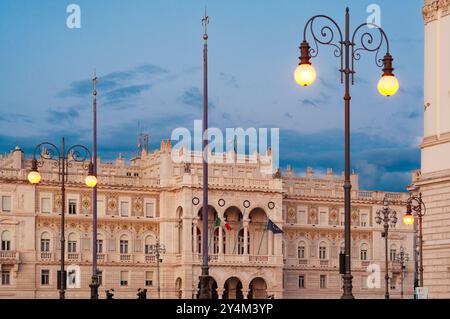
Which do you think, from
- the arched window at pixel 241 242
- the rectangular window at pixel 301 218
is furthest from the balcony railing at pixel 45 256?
the rectangular window at pixel 301 218

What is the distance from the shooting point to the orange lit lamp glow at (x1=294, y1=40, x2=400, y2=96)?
20.8 m

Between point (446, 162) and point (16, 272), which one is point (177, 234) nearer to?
point (16, 272)

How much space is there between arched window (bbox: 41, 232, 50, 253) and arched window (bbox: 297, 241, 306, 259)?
2274 cm

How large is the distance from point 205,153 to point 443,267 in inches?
661

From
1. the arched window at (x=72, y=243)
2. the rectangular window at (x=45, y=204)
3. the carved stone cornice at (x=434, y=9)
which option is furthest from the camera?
the arched window at (x=72, y=243)

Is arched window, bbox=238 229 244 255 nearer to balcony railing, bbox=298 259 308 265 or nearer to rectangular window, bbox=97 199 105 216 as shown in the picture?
balcony railing, bbox=298 259 308 265

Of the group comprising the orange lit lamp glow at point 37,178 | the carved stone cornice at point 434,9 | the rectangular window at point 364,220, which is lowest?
the rectangular window at point 364,220

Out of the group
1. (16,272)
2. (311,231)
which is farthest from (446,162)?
(311,231)

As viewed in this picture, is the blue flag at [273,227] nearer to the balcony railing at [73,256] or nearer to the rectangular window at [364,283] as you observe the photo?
the rectangular window at [364,283]

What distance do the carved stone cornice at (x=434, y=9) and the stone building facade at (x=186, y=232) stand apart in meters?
42.5

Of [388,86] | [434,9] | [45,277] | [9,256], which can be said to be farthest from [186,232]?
[388,86]

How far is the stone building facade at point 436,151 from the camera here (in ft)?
145

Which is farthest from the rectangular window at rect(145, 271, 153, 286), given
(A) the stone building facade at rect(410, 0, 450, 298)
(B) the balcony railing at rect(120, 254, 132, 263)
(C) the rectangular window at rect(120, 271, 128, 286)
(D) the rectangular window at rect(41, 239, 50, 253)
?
(A) the stone building facade at rect(410, 0, 450, 298)

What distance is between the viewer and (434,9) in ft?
149
